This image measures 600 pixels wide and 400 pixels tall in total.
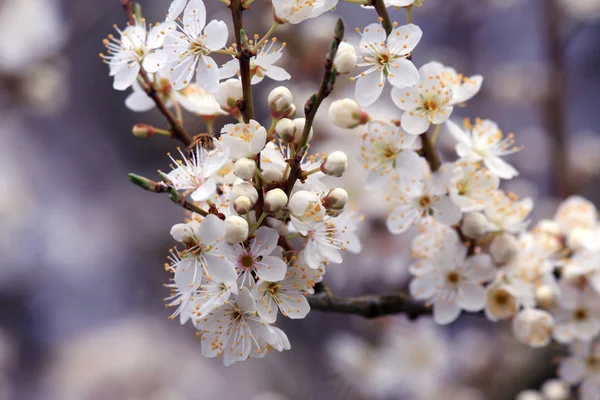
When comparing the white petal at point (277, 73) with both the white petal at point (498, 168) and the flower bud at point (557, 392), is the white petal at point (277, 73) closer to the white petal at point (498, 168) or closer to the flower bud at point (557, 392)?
the white petal at point (498, 168)

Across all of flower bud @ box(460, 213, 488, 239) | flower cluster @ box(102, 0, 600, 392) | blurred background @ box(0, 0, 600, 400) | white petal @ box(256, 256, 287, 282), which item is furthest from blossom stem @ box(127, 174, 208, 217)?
blurred background @ box(0, 0, 600, 400)

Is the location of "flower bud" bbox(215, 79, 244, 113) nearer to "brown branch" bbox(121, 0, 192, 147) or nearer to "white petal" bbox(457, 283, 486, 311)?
"brown branch" bbox(121, 0, 192, 147)

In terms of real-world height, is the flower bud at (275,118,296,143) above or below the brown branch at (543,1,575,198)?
above

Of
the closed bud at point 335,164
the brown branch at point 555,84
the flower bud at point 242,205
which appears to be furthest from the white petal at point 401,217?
the brown branch at point 555,84

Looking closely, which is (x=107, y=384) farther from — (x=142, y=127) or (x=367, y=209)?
(x=142, y=127)

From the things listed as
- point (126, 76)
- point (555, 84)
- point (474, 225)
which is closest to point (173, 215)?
point (555, 84)

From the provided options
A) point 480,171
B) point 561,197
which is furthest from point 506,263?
point 561,197
